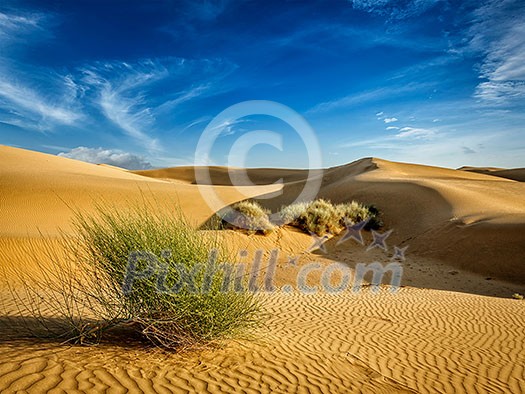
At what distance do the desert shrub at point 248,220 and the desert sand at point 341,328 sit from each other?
50 centimetres

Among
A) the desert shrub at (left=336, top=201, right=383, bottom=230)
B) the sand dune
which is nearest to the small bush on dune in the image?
the desert shrub at (left=336, top=201, right=383, bottom=230)

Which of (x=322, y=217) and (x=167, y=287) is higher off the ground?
(x=167, y=287)

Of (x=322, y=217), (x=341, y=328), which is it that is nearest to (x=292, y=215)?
(x=322, y=217)

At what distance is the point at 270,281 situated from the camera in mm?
12281

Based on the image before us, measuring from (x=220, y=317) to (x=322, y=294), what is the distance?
6278 mm

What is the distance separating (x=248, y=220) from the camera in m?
16.3

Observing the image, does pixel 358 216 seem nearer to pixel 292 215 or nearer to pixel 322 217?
pixel 322 217

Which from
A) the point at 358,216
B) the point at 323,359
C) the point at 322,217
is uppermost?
the point at 322,217

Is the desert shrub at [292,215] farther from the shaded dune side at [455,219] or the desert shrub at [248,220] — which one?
the shaded dune side at [455,219]

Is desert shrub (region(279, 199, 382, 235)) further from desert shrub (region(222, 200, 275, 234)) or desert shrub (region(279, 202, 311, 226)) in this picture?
desert shrub (region(222, 200, 275, 234))

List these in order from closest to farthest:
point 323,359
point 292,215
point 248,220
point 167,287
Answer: point 167,287 < point 323,359 < point 248,220 < point 292,215

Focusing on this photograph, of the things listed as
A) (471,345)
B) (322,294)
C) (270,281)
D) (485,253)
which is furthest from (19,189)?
(485,253)

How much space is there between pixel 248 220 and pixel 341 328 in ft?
31.8

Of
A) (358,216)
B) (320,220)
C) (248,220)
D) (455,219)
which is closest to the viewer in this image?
(248,220)
